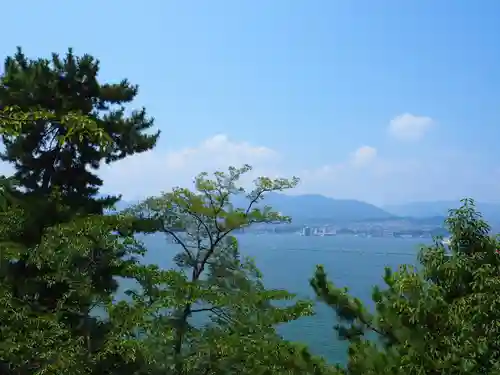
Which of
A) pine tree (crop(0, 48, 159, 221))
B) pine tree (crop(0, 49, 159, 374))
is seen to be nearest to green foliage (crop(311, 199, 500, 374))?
pine tree (crop(0, 49, 159, 374))

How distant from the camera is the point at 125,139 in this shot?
8875 mm

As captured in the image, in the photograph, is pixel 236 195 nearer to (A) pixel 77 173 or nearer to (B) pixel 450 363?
(A) pixel 77 173

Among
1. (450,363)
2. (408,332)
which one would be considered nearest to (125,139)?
(408,332)

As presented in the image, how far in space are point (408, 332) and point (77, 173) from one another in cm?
651

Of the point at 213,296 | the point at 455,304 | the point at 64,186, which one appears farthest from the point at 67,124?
the point at 64,186

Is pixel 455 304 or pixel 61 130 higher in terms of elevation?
pixel 61 130

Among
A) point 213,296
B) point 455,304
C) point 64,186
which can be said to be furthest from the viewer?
point 64,186

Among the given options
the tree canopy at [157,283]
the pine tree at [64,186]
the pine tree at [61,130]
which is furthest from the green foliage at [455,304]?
the pine tree at [61,130]

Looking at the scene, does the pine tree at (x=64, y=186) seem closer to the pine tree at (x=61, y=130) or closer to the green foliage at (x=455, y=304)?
the pine tree at (x=61, y=130)

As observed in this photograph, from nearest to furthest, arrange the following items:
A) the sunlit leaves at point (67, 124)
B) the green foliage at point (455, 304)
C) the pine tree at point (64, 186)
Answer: the sunlit leaves at point (67, 124)
the green foliage at point (455, 304)
the pine tree at point (64, 186)

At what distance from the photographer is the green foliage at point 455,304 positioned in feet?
10.4

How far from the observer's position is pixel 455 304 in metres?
3.35

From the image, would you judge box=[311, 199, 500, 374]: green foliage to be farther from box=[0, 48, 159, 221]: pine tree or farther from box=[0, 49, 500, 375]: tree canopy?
box=[0, 48, 159, 221]: pine tree

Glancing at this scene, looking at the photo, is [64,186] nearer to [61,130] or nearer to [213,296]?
[61,130]
